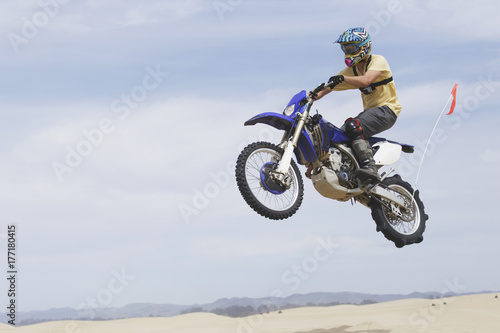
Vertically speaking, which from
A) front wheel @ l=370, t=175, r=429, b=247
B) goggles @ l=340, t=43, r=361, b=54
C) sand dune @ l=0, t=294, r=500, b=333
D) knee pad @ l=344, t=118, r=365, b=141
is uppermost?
goggles @ l=340, t=43, r=361, b=54

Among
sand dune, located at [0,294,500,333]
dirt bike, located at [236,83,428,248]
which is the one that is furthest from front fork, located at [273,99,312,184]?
sand dune, located at [0,294,500,333]

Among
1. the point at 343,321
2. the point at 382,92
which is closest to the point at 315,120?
the point at 382,92

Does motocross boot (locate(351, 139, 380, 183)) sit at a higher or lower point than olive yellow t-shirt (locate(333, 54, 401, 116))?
lower

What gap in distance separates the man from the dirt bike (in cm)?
17

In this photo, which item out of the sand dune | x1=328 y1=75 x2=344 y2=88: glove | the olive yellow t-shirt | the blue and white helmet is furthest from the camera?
the sand dune

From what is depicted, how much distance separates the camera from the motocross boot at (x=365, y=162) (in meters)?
9.61

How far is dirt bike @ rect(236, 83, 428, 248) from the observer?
863 cm

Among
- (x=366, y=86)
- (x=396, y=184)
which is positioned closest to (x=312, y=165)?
(x=366, y=86)

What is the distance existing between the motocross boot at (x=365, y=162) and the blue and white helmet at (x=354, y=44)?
1.24 meters

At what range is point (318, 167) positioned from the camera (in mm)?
9344

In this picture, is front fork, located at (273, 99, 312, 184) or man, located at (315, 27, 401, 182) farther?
man, located at (315, 27, 401, 182)

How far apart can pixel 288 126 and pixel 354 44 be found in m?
1.72

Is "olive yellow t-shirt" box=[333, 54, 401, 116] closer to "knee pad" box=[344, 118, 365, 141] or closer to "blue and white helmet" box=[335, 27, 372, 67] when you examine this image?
"blue and white helmet" box=[335, 27, 372, 67]

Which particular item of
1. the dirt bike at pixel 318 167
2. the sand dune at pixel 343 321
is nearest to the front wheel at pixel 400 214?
the dirt bike at pixel 318 167
